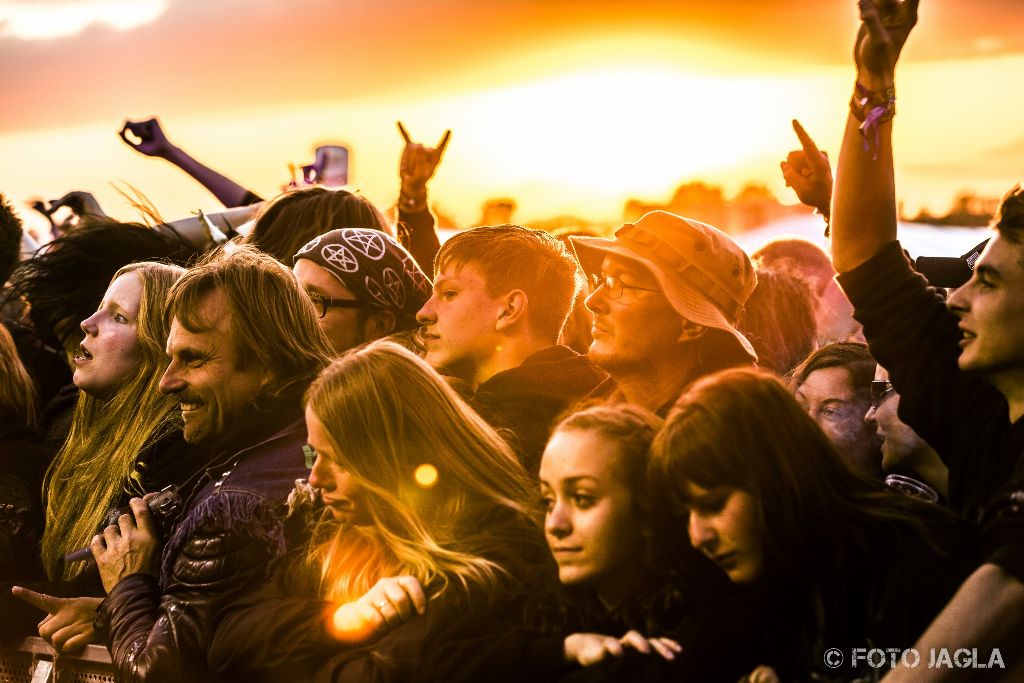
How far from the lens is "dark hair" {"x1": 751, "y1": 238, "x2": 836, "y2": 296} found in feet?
15.3

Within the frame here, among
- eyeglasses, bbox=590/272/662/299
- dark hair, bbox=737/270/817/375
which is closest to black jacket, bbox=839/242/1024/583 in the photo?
eyeglasses, bbox=590/272/662/299

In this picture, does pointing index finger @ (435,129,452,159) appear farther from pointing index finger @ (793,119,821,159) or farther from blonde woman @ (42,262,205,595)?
pointing index finger @ (793,119,821,159)

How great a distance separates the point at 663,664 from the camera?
8.36 ft

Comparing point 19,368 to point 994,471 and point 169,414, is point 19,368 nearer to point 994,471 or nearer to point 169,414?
point 169,414

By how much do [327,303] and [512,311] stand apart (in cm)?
66

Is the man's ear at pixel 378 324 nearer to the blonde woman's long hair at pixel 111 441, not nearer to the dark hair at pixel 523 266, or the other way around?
the dark hair at pixel 523 266

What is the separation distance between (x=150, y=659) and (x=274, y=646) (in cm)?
42

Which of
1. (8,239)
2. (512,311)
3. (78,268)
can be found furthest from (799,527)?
(8,239)

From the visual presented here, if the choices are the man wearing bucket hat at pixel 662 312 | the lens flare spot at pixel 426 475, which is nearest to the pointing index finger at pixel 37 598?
the lens flare spot at pixel 426 475

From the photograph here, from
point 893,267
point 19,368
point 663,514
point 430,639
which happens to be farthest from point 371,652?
point 19,368

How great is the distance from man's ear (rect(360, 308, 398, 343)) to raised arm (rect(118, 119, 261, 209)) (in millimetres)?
2090

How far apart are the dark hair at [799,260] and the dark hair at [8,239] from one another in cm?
320

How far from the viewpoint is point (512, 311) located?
3635mm

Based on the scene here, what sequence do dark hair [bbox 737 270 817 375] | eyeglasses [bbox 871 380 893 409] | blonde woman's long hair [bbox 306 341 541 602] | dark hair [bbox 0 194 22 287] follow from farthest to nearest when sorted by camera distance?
dark hair [bbox 0 194 22 287] → dark hair [bbox 737 270 817 375] → eyeglasses [bbox 871 380 893 409] → blonde woman's long hair [bbox 306 341 541 602]
